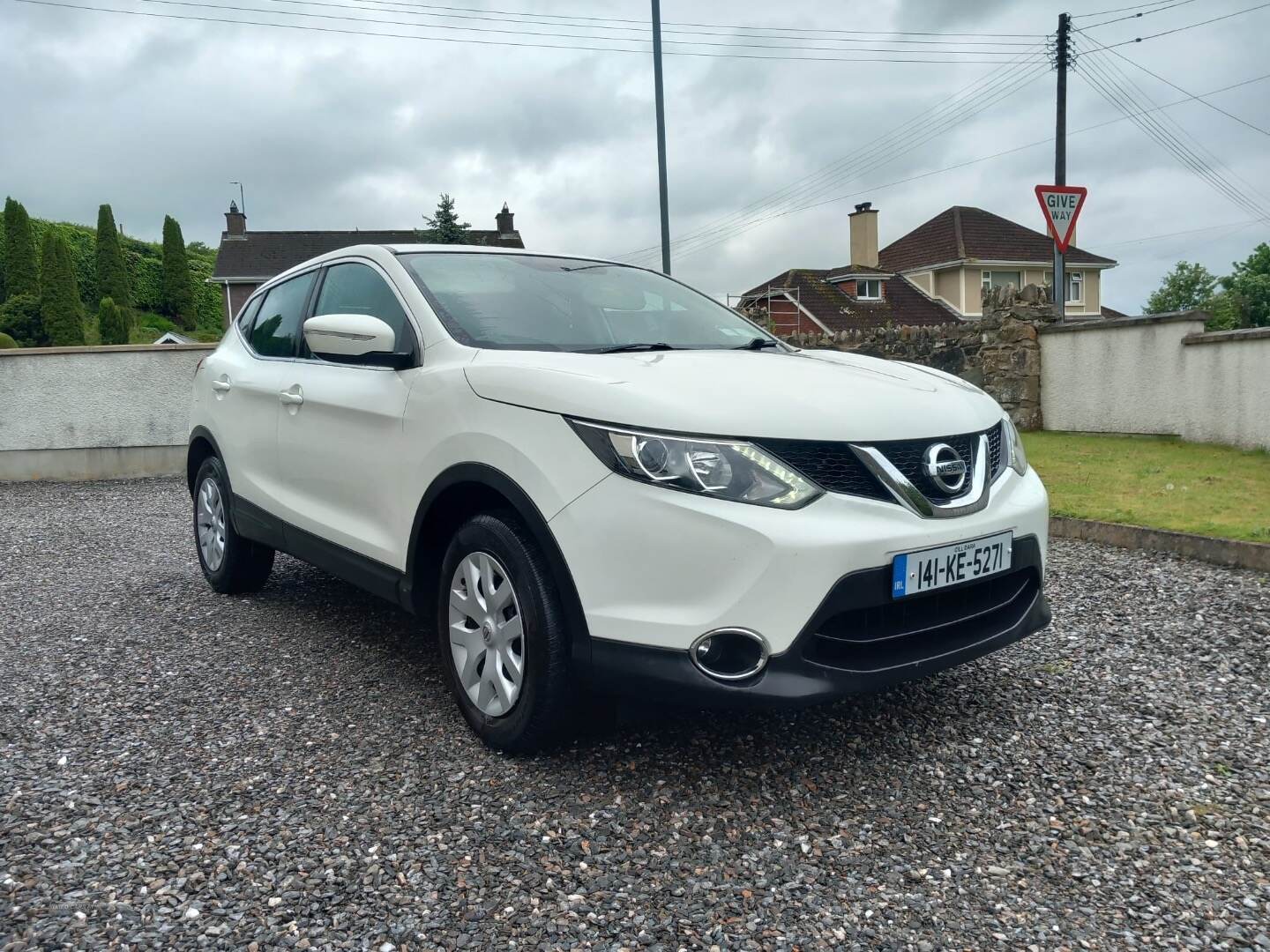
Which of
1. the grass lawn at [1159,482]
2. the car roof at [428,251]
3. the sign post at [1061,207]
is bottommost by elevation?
the grass lawn at [1159,482]

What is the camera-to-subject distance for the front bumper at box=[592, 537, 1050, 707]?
261cm

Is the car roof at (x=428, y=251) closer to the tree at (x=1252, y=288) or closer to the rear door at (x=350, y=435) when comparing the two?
the rear door at (x=350, y=435)

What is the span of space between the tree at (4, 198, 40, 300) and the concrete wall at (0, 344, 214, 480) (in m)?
45.7

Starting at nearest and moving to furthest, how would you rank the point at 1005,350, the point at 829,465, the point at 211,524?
the point at 829,465 < the point at 211,524 < the point at 1005,350

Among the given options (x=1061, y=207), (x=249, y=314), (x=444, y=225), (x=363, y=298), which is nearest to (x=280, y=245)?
(x=444, y=225)

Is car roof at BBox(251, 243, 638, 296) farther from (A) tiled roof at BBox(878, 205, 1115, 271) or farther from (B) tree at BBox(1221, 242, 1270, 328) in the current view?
(B) tree at BBox(1221, 242, 1270, 328)

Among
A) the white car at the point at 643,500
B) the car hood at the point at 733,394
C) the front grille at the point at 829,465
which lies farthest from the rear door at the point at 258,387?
the front grille at the point at 829,465

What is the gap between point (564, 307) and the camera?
149 inches

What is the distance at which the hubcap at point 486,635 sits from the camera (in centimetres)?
302

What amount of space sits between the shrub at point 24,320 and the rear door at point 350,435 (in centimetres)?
5034

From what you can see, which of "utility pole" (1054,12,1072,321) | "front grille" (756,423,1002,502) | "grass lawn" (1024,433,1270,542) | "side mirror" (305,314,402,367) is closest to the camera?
"front grille" (756,423,1002,502)

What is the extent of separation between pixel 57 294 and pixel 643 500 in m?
52.2

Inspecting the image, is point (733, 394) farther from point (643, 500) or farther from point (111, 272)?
point (111, 272)

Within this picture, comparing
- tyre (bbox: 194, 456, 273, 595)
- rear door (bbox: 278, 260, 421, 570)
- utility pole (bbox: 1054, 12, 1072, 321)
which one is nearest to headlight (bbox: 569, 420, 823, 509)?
rear door (bbox: 278, 260, 421, 570)
